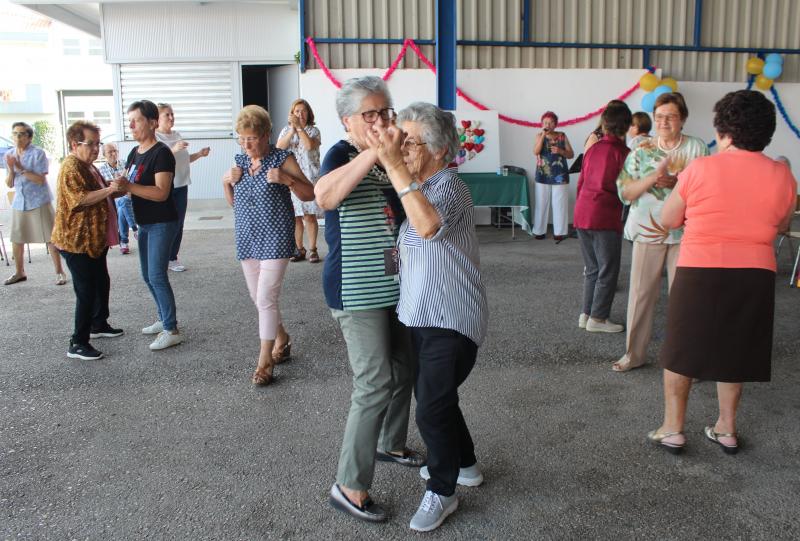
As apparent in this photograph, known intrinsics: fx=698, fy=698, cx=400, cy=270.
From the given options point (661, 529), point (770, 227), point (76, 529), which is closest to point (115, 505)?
point (76, 529)

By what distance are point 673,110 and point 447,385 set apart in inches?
93.5

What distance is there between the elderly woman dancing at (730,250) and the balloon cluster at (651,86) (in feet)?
28.6

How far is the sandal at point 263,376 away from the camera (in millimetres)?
4234

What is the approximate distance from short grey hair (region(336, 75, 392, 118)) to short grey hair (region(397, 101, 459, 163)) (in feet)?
0.67

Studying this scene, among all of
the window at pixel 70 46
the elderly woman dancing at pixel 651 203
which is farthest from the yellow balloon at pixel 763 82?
the window at pixel 70 46

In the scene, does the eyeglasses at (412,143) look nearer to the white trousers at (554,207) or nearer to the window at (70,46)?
the white trousers at (554,207)

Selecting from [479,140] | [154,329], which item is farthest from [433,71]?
[154,329]

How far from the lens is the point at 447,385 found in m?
2.50

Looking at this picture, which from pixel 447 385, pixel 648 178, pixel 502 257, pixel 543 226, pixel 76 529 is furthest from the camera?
pixel 543 226

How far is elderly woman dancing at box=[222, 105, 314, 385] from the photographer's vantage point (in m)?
4.12

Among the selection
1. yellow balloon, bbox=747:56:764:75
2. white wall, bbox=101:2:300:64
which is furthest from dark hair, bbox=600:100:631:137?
white wall, bbox=101:2:300:64

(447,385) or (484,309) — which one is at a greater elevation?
(484,309)

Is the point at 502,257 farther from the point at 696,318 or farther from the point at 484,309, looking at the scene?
the point at 484,309

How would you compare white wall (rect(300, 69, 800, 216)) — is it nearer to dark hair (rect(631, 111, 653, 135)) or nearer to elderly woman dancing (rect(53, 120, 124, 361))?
dark hair (rect(631, 111, 653, 135))
